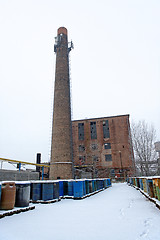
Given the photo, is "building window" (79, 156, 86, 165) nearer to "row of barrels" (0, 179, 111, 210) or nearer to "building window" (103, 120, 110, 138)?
"building window" (103, 120, 110, 138)

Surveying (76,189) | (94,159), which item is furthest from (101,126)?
(76,189)

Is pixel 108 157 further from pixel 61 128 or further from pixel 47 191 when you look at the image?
pixel 47 191

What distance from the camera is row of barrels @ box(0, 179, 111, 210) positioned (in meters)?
5.30

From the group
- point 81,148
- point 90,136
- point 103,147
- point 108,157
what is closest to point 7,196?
point 108,157

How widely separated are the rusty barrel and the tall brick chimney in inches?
532

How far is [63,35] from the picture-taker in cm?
2547

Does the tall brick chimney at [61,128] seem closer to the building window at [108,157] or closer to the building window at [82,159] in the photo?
the building window at [82,159]

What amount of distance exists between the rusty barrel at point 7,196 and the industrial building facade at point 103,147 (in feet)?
81.7

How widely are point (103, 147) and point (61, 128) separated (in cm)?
1476

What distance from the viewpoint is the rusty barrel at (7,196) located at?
5213 mm

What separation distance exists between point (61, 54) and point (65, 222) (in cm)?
2285

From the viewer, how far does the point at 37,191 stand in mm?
7520

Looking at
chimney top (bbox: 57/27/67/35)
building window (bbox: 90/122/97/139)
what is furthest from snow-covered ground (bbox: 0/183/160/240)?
building window (bbox: 90/122/97/139)

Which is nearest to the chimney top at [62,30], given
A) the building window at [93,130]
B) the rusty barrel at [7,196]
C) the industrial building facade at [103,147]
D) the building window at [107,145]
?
the industrial building facade at [103,147]
